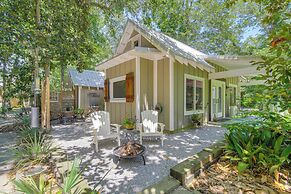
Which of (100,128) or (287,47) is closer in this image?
(287,47)

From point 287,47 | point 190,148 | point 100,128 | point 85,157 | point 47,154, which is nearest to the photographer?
point 287,47

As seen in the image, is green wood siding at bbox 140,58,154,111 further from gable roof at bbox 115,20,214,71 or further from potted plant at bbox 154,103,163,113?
gable roof at bbox 115,20,214,71

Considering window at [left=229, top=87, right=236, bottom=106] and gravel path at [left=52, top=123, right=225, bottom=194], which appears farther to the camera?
window at [left=229, top=87, right=236, bottom=106]

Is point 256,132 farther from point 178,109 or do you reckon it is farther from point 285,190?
point 178,109

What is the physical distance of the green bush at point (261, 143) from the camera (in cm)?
253

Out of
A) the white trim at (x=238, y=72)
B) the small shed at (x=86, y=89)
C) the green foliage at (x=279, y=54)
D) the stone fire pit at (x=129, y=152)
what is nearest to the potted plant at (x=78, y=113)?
the small shed at (x=86, y=89)

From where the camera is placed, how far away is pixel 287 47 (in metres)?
1.79

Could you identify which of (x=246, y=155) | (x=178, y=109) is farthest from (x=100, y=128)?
(x=246, y=155)

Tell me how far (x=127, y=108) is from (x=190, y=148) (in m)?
3.54

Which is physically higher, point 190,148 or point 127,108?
point 127,108

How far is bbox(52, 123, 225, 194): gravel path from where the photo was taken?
8.82 feet

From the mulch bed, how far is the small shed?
11090mm

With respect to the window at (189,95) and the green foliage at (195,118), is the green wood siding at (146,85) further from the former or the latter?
the green foliage at (195,118)

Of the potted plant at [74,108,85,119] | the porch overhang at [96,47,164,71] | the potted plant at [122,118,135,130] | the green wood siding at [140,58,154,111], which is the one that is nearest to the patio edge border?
the green wood siding at [140,58,154,111]
